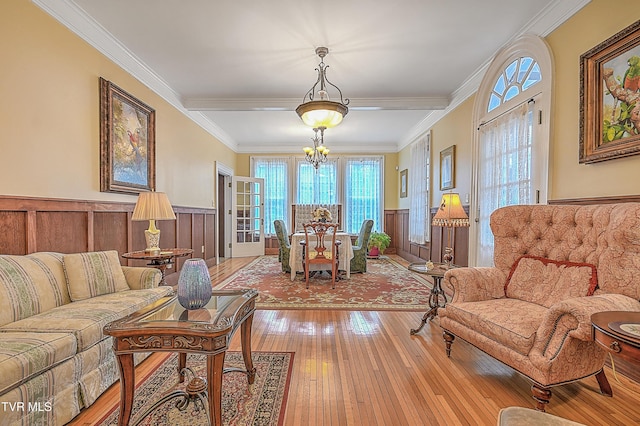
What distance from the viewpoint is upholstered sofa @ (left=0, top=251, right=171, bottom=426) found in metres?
1.37

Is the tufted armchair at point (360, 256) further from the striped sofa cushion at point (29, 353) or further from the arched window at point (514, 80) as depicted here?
the striped sofa cushion at point (29, 353)

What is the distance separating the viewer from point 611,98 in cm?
212

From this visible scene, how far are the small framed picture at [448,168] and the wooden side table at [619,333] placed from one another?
344 centimetres

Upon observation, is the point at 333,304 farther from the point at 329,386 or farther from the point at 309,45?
the point at 309,45

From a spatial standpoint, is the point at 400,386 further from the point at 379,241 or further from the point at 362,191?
the point at 362,191

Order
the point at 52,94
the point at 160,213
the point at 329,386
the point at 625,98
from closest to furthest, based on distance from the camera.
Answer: the point at 329,386
the point at 625,98
the point at 52,94
the point at 160,213

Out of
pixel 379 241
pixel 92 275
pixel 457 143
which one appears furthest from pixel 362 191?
pixel 92 275

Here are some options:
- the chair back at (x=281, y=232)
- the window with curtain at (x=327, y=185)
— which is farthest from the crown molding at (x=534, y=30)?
the chair back at (x=281, y=232)

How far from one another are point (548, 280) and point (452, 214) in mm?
857

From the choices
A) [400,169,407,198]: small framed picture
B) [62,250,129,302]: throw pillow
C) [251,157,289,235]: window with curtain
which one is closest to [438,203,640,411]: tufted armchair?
[62,250,129,302]: throw pillow

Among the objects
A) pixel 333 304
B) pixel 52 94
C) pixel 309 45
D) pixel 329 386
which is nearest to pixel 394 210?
pixel 333 304

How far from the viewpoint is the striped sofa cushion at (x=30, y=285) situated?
5.82 feet

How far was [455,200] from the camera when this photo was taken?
277cm

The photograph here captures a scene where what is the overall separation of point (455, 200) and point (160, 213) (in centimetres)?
279
